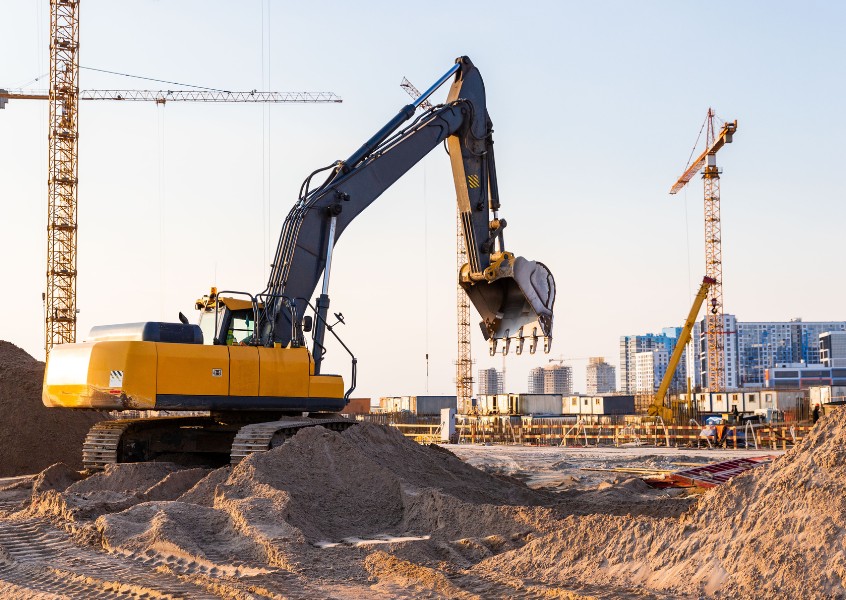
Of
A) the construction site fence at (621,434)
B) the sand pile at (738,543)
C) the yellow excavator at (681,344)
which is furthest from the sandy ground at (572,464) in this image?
the yellow excavator at (681,344)

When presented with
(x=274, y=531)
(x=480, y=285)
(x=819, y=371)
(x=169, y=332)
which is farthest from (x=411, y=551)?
(x=819, y=371)

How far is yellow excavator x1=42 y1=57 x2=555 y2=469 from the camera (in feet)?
41.5

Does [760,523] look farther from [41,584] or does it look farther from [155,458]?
[155,458]

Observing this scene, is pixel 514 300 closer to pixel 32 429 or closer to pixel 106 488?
pixel 106 488

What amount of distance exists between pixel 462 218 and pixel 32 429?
10.5m

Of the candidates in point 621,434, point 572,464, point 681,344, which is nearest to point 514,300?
point 572,464

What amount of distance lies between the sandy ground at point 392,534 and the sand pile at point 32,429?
246 inches

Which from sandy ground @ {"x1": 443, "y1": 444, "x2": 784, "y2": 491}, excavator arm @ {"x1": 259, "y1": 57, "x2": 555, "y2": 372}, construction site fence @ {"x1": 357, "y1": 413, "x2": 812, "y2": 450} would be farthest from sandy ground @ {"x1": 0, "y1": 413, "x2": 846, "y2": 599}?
construction site fence @ {"x1": 357, "y1": 413, "x2": 812, "y2": 450}

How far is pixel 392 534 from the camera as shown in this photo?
400 inches

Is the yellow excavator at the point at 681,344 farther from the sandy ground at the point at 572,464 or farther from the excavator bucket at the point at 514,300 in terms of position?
the excavator bucket at the point at 514,300

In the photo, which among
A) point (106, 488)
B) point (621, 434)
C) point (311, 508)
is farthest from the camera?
point (621, 434)

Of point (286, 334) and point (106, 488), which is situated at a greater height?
point (286, 334)

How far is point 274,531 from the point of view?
9.34 metres

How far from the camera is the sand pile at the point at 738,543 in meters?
6.39
